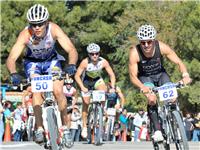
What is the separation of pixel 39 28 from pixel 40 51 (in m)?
0.57

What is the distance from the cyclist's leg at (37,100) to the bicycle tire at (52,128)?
283mm

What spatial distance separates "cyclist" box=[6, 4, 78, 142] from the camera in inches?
449

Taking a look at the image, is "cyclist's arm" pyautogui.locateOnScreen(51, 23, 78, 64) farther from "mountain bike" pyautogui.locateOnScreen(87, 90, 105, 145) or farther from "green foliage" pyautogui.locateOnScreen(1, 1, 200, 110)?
"green foliage" pyautogui.locateOnScreen(1, 1, 200, 110)

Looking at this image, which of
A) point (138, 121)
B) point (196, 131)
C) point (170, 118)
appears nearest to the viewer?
point (170, 118)

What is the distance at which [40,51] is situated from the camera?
11992 millimetres

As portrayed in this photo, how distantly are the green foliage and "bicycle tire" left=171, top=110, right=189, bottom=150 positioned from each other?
19.7 metres

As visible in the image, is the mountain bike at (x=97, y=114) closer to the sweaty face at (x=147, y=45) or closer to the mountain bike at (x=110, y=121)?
the mountain bike at (x=110, y=121)

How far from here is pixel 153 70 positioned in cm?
1218

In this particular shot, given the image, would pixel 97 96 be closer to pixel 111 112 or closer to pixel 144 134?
pixel 111 112

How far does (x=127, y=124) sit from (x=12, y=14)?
904 inches

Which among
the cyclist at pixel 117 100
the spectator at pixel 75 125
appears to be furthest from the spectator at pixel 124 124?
the cyclist at pixel 117 100

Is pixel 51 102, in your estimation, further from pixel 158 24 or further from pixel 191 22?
pixel 158 24

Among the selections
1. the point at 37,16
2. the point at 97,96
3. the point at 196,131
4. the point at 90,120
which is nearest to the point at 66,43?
the point at 37,16

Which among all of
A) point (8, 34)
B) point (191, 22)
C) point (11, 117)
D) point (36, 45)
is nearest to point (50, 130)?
point (36, 45)
